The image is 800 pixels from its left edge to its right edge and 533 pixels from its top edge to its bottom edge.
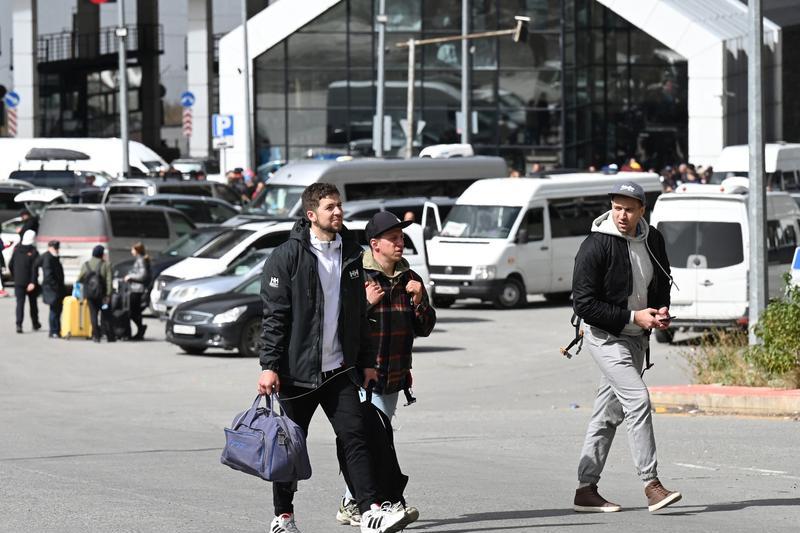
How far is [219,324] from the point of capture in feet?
73.9

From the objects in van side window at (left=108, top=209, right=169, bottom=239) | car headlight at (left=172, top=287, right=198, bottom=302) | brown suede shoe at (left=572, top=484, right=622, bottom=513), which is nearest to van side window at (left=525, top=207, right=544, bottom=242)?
van side window at (left=108, top=209, right=169, bottom=239)

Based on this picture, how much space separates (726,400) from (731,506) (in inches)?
229

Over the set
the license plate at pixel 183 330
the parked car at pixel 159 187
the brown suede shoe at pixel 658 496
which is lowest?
the brown suede shoe at pixel 658 496

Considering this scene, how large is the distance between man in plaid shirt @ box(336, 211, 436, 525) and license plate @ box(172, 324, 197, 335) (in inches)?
559

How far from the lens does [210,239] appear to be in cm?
2833

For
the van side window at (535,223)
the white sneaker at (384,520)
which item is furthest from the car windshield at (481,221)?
the white sneaker at (384,520)

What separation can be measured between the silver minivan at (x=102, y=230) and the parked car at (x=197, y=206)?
2.48 m

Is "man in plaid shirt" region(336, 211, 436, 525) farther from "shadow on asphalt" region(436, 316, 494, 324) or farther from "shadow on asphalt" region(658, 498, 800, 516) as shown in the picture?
"shadow on asphalt" region(436, 316, 494, 324)

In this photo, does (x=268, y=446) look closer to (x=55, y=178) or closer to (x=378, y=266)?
(x=378, y=266)

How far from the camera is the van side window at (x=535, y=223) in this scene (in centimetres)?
3061

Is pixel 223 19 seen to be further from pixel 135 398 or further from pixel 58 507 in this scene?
pixel 58 507

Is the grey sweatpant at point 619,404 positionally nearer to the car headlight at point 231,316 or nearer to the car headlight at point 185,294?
the car headlight at point 231,316

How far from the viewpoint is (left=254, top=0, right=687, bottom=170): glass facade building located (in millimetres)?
57500

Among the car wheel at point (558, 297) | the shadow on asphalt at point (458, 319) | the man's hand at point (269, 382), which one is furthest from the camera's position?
the car wheel at point (558, 297)
